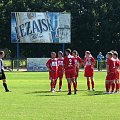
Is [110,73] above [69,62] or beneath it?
beneath

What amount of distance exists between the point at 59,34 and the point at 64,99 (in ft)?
125

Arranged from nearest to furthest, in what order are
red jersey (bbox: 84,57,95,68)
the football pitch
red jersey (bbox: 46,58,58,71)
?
the football pitch, red jersey (bbox: 46,58,58,71), red jersey (bbox: 84,57,95,68)

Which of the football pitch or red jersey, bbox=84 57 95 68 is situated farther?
red jersey, bbox=84 57 95 68

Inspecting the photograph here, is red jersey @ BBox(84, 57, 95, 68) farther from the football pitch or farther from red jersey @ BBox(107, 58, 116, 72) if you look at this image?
the football pitch

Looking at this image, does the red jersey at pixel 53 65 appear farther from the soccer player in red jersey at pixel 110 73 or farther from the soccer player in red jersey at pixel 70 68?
the soccer player in red jersey at pixel 110 73

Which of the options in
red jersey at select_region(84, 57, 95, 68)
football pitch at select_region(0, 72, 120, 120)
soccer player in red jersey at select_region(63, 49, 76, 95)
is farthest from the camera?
red jersey at select_region(84, 57, 95, 68)

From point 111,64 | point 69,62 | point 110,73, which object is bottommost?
point 110,73

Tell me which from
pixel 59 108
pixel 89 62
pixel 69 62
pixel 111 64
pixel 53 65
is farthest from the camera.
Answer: pixel 89 62

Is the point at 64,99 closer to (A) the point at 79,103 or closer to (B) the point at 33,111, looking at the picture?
(A) the point at 79,103

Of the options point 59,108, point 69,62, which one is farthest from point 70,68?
point 59,108

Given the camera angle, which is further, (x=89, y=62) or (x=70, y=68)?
(x=89, y=62)

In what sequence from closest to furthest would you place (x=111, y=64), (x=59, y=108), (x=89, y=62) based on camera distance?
1. (x=59, y=108)
2. (x=111, y=64)
3. (x=89, y=62)

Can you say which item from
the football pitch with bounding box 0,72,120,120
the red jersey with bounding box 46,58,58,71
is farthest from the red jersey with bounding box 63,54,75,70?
the football pitch with bounding box 0,72,120,120

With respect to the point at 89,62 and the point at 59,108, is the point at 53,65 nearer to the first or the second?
the point at 89,62
